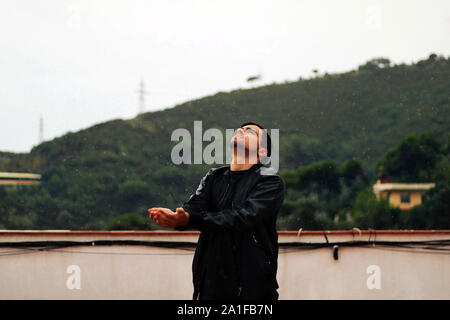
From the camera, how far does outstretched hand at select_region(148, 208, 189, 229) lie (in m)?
1.95

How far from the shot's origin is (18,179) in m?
49.0

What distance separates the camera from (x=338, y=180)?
47375mm

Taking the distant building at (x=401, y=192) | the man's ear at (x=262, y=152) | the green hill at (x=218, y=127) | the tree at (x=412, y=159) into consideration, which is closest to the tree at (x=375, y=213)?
the distant building at (x=401, y=192)

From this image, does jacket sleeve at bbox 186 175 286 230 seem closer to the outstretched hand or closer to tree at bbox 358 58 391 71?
the outstretched hand

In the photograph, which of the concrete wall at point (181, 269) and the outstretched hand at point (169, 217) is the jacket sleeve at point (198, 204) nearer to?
the outstretched hand at point (169, 217)

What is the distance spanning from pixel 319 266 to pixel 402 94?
2230 inches

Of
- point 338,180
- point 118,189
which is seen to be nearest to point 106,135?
point 118,189

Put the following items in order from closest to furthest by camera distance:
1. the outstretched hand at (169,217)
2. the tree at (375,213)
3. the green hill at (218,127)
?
the outstretched hand at (169,217), the tree at (375,213), the green hill at (218,127)

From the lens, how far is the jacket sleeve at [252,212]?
2.00m

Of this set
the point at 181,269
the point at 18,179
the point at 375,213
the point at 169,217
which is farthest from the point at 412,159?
the point at 169,217

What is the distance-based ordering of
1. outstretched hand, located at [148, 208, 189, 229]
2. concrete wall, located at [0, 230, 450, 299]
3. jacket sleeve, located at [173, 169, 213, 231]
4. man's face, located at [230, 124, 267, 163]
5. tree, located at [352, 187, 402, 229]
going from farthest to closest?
tree, located at [352, 187, 402, 229], concrete wall, located at [0, 230, 450, 299], man's face, located at [230, 124, 267, 163], jacket sleeve, located at [173, 169, 213, 231], outstretched hand, located at [148, 208, 189, 229]

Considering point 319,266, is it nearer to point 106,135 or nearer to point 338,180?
point 338,180

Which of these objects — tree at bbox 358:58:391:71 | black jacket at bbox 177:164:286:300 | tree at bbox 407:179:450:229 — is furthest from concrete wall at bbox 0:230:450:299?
tree at bbox 358:58:391:71

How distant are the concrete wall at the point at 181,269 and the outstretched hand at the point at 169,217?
1.92 m
